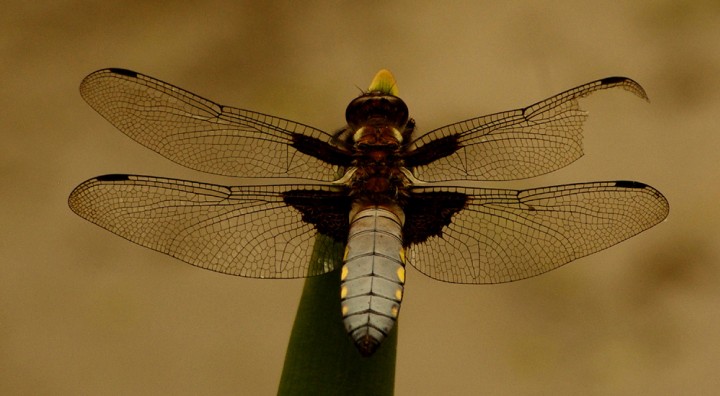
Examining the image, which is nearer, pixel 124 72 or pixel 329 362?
pixel 329 362

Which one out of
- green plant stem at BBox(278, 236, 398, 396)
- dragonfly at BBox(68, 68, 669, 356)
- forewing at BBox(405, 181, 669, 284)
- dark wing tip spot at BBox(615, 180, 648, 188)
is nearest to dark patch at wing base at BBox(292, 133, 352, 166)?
dragonfly at BBox(68, 68, 669, 356)

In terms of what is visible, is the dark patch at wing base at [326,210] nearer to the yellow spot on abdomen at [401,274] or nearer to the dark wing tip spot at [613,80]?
the yellow spot on abdomen at [401,274]

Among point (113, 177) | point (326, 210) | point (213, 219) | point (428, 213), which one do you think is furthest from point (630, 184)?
point (113, 177)

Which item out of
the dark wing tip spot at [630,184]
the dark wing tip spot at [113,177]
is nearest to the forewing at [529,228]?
the dark wing tip spot at [630,184]

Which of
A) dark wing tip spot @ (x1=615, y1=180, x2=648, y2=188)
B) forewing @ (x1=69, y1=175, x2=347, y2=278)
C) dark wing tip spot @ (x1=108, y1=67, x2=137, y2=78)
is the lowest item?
forewing @ (x1=69, y1=175, x2=347, y2=278)

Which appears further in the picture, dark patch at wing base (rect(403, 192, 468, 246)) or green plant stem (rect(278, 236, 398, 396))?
dark patch at wing base (rect(403, 192, 468, 246))

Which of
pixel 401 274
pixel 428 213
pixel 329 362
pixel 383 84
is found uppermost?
pixel 383 84

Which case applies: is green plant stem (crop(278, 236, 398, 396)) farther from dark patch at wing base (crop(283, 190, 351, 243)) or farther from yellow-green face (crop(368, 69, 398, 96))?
yellow-green face (crop(368, 69, 398, 96))

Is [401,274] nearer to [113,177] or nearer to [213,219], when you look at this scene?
[213,219]
